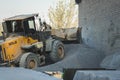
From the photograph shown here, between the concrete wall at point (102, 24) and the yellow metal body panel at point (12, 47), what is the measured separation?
3.42 m

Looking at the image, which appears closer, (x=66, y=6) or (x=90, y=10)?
(x=90, y=10)

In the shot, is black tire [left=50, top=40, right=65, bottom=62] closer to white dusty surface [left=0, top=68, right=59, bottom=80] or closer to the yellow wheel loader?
the yellow wheel loader

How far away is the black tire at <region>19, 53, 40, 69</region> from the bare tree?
22158 millimetres

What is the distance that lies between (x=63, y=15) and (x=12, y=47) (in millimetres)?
23656

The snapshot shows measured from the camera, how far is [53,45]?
16656 mm

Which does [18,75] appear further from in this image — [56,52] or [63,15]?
[63,15]

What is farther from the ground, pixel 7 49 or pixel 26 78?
pixel 26 78

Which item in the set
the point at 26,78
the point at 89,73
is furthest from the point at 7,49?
the point at 26,78

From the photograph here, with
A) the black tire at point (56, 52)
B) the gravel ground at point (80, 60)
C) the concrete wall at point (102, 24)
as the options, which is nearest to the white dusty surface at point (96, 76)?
the concrete wall at point (102, 24)

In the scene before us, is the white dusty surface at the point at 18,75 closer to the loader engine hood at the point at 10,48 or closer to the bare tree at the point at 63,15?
the loader engine hood at the point at 10,48

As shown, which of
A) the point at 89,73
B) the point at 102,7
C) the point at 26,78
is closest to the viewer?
the point at 26,78

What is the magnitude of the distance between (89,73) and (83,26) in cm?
1468

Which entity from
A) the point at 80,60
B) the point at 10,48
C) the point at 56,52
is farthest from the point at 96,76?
the point at 80,60

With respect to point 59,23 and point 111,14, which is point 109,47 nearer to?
point 111,14
